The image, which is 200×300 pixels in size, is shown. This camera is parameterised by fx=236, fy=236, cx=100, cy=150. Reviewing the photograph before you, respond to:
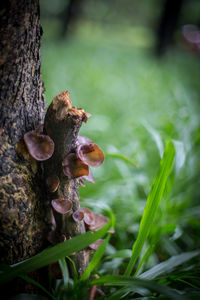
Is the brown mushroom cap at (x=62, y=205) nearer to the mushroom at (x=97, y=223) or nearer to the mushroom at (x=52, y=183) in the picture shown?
the mushroom at (x=52, y=183)

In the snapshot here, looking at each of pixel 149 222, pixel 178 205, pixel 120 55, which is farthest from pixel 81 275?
pixel 120 55

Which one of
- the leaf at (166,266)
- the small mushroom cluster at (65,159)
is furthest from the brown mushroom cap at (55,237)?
the leaf at (166,266)

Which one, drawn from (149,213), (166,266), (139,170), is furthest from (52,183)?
(139,170)

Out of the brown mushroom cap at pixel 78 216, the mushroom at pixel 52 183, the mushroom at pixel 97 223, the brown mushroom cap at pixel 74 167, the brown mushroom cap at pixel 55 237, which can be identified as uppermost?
the brown mushroom cap at pixel 74 167

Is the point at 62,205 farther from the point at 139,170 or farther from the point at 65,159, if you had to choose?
the point at 139,170

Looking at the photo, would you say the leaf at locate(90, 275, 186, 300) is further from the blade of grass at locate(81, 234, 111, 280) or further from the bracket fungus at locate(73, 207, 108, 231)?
the bracket fungus at locate(73, 207, 108, 231)

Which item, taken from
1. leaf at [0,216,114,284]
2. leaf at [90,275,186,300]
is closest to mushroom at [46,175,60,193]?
leaf at [0,216,114,284]
